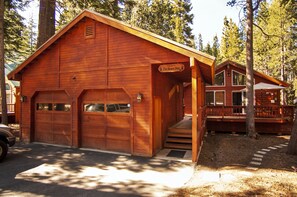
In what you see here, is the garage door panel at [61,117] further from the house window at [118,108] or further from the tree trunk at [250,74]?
the tree trunk at [250,74]

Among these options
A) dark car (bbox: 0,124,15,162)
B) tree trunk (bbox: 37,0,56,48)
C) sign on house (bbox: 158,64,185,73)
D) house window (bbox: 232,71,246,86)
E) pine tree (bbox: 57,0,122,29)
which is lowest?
dark car (bbox: 0,124,15,162)

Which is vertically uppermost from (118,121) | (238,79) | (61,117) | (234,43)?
(234,43)

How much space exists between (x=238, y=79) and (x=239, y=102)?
6.84 ft

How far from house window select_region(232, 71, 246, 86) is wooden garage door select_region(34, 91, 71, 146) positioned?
14732 mm

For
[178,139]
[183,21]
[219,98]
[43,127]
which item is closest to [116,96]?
[178,139]

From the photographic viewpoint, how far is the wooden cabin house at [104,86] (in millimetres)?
8148

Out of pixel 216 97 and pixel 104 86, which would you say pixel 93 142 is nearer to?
pixel 104 86

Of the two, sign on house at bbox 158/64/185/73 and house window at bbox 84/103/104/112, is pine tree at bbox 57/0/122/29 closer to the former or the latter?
house window at bbox 84/103/104/112

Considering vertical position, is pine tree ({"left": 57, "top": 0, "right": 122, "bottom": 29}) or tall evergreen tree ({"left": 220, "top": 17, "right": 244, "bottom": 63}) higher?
tall evergreen tree ({"left": 220, "top": 17, "right": 244, "bottom": 63})

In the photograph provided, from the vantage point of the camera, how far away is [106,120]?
9.17 meters

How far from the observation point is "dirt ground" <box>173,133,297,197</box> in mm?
5035

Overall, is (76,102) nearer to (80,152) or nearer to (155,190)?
(80,152)

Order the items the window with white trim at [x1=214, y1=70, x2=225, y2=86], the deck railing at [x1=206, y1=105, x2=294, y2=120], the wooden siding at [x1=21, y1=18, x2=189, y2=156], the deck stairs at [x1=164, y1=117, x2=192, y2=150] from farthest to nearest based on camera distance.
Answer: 1. the window with white trim at [x1=214, y1=70, x2=225, y2=86]
2. the deck railing at [x1=206, y1=105, x2=294, y2=120]
3. the deck stairs at [x1=164, y1=117, x2=192, y2=150]
4. the wooden siding at [x1=21, y1=18, x2=189, y2=156]

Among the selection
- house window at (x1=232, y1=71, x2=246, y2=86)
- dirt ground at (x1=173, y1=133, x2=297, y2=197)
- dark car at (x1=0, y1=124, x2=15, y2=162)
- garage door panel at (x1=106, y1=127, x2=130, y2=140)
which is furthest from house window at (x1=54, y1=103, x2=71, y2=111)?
house window at (x1=232, y1=71, x2=246, y2=86)
